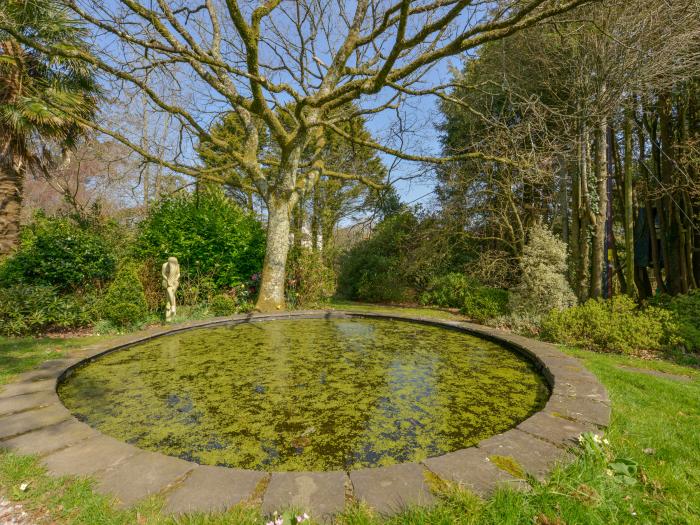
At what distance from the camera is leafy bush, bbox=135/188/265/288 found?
7535 millimetres

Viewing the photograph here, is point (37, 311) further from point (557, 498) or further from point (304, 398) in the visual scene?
point (557, 498)

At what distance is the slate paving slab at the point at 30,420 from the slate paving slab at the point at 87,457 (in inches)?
19.1

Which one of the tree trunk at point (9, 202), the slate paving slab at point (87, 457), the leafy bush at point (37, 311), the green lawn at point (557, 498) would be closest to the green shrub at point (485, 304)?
the green lawn at point (557, 498)

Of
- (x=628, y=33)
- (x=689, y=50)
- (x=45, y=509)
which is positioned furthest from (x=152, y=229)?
(x=689, y=50)

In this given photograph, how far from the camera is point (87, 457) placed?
72.1 inches

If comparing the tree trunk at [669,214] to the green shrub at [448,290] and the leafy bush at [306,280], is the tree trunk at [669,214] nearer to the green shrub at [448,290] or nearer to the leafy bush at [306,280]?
the green shrub at [448,290]

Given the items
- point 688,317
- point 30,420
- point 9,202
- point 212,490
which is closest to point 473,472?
point 212,490

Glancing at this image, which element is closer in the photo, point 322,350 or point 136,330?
point 322,350

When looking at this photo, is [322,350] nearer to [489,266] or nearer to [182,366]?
[182,366]

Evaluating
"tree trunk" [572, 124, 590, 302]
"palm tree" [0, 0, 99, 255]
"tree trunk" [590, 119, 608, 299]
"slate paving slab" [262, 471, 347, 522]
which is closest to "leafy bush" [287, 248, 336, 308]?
"palm tree" [0, 0, 99, 255]

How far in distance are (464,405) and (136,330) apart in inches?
217

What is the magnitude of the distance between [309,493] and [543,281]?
A: 680cm

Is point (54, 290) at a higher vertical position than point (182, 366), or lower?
higher

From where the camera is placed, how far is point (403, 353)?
14.8 ft
